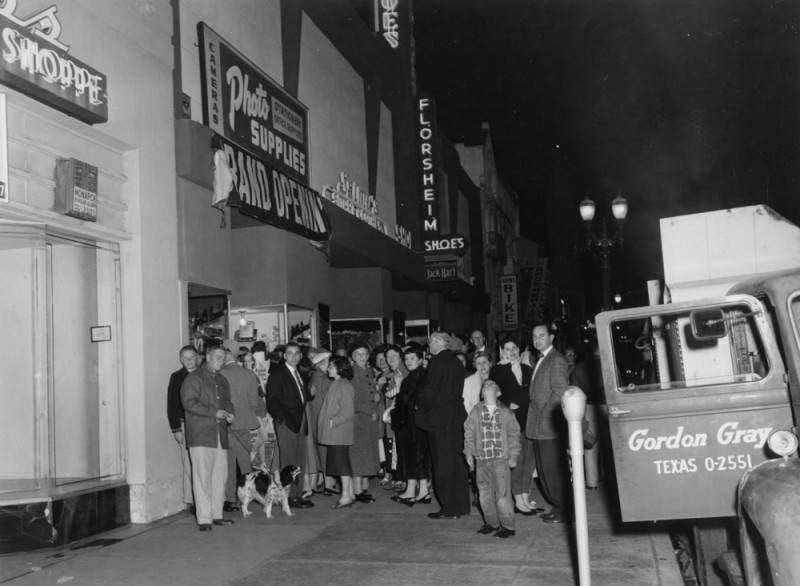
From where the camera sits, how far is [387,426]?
12023 mm

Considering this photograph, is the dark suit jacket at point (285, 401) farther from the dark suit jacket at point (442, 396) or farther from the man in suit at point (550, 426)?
the man in suit at point (550, 426)

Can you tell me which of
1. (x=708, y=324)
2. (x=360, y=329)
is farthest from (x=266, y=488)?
(x=360, y=329)

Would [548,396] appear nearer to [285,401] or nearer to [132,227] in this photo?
[285,401]

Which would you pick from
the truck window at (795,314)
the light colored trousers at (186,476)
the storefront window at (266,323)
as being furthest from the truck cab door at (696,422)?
the storefront window at (266,323)

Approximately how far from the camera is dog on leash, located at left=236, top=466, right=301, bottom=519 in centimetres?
927

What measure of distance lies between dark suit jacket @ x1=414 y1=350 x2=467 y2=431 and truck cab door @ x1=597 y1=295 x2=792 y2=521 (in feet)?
11.2

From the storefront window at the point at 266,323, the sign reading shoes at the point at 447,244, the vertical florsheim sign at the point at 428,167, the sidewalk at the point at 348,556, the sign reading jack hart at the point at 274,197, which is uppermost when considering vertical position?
the vertical florsheim sign at the point at 428,167

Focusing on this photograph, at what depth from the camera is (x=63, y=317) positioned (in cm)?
927

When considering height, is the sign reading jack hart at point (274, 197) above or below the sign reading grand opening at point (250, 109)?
below

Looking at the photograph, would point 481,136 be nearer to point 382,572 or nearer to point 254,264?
point 254,264

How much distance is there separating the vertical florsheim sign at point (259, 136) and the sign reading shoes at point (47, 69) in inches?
116

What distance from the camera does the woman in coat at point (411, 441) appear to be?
9.93 m

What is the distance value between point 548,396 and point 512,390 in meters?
0.91

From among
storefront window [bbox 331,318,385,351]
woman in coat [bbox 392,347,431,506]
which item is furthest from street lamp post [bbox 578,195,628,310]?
woman in coat [bbox 392,347,431,506]
